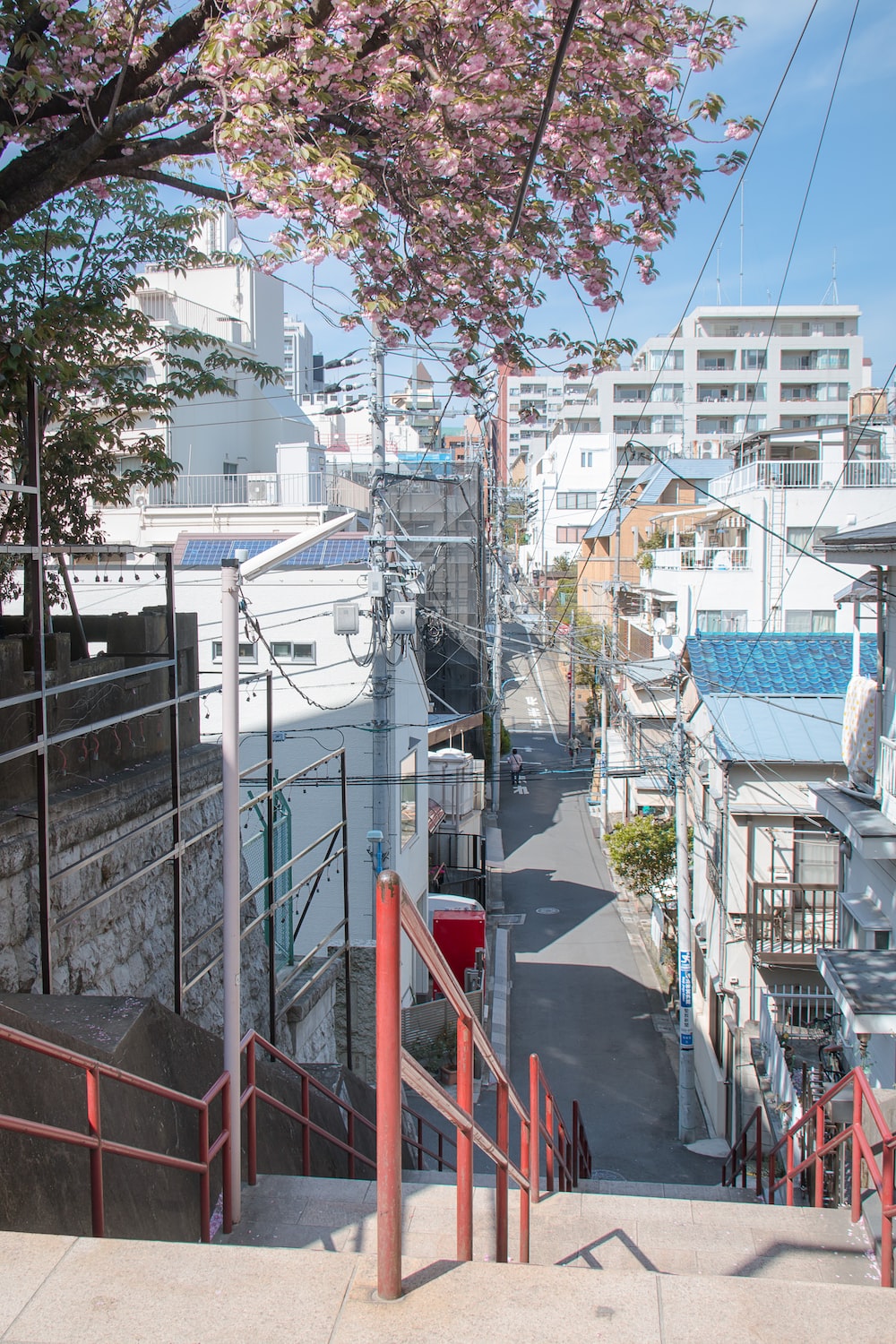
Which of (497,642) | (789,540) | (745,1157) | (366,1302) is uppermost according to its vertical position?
(789,540)

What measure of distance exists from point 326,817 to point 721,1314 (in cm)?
1420

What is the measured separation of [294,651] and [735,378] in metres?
50.5

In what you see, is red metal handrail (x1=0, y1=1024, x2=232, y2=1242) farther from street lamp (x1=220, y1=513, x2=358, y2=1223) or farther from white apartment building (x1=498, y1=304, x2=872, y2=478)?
white apartment building (x1=498, y1=304, x2=872, y2=478)

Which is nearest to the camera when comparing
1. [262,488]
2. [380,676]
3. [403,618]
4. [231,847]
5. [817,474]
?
[231,847]

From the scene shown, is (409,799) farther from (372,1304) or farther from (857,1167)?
(372,1304)

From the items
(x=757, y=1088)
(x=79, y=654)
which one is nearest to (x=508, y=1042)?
(x=757, y=1088)

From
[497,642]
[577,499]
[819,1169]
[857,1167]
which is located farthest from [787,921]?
[577,499]

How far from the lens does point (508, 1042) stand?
706 inches

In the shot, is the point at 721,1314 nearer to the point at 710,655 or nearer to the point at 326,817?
the point at 326,817

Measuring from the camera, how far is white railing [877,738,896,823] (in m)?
9.84

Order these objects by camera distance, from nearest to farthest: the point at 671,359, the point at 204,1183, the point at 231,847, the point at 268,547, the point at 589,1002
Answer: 1. the point at 204,1183
2. the point at 231,847
3. the point at 268,547
4. the point at 589,1002
5. the point at 671,359

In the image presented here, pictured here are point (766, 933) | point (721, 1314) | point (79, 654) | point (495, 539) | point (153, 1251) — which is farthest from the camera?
point (495, 539)

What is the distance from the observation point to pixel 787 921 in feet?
49.2

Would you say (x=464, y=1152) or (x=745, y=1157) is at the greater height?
(x=464, y=1152)
